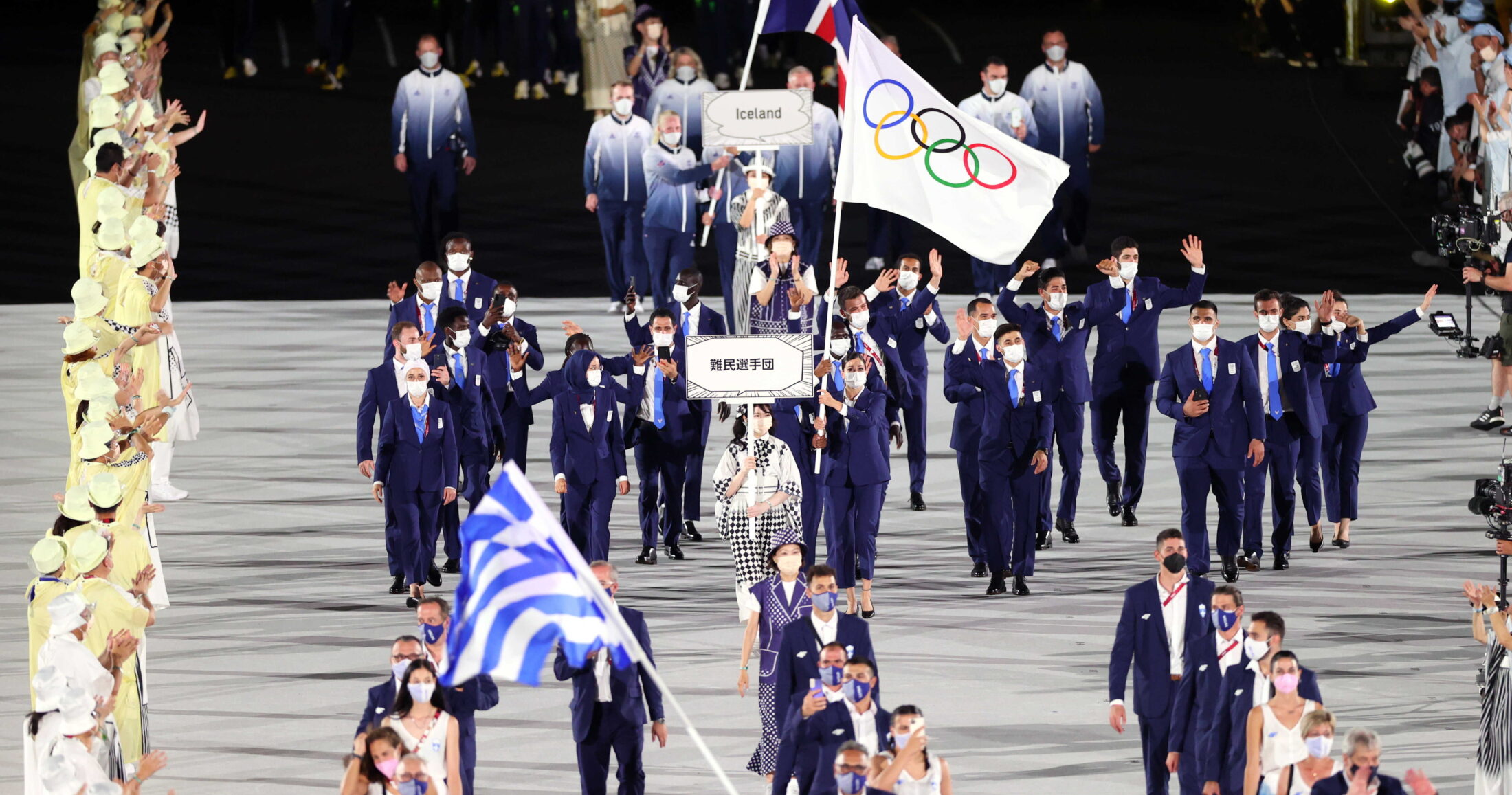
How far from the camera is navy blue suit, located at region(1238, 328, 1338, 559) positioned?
1698cm

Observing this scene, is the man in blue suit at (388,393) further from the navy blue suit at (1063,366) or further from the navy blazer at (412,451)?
the navy blue suit at (1063,366)

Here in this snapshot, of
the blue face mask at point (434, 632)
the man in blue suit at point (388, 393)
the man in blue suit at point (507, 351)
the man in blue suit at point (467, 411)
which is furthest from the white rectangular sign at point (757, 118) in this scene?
the blue face mask at point (434, 632)

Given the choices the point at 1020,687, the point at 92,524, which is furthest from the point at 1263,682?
the point at 92,524

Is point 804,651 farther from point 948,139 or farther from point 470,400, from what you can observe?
point 470,400

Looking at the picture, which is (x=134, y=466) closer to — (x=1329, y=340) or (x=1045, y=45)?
(x=1329, y=340)

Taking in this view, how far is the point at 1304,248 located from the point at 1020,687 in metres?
11.3

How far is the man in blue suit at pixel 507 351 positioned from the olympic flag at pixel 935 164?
2481 mm

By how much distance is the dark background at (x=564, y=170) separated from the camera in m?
Answer: 24.8

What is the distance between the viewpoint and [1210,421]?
656 inches

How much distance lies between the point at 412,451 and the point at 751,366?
2.18 m

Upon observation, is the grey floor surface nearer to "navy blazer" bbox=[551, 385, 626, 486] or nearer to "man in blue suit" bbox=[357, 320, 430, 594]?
"man in blue suit" bbox=[357, 320, 430, 594]

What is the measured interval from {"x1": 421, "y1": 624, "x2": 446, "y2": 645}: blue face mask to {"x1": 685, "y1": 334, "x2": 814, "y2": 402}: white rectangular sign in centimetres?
370

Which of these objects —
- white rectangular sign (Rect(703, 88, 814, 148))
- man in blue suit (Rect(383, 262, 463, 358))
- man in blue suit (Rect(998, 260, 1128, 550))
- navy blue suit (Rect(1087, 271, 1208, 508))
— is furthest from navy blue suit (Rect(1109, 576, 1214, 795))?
man in blue suit (Rect(383, 262, 463, 358))

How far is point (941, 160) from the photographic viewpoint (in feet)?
53.6
